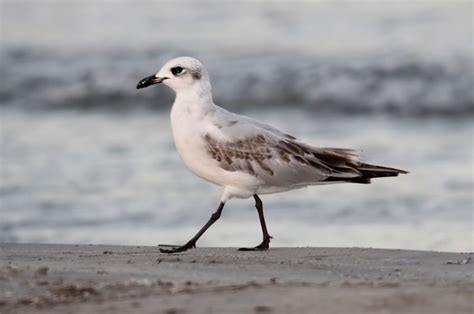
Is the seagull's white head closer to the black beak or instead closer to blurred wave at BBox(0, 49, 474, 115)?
the black beak

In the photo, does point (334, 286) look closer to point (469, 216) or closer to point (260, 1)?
point (469, 216)

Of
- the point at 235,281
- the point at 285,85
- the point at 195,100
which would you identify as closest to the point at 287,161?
the point at 195,100

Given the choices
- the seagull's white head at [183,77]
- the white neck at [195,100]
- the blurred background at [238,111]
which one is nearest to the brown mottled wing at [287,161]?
the white neck at [195,100]

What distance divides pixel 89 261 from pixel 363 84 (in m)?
12.0

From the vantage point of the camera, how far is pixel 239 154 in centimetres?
795

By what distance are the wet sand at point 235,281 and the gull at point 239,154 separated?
52 cm

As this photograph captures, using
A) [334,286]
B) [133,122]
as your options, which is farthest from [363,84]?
[334,286]

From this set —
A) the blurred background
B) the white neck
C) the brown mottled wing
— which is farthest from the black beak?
the blurred background

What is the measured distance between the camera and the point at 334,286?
225 inches

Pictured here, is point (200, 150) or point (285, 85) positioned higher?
point (285, 85)

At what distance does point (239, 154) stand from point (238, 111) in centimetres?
1010

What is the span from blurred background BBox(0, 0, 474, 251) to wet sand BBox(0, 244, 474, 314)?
229 centimetres

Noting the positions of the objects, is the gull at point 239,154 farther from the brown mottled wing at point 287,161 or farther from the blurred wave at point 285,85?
the blurred wave at point 285,85

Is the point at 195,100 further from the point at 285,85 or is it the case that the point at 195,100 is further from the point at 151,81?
the point at 285,85
